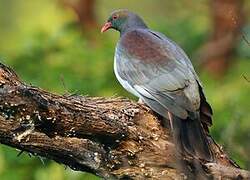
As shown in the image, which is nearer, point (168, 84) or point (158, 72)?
point (168, 84)

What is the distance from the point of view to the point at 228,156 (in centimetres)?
647

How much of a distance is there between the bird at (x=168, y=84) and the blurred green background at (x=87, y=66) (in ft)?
1.46

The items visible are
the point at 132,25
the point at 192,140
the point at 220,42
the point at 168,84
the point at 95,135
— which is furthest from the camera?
the point at 220,42

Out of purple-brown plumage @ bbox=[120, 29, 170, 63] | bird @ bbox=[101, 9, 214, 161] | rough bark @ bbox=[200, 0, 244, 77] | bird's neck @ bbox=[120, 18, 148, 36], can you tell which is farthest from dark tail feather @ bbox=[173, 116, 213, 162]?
rough bark @ bbox=[200, 0, 244, 77]

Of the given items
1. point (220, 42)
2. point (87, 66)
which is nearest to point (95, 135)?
point (87, 66)

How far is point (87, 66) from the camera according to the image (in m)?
13.0

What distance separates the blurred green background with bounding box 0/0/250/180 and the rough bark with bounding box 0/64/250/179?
0.67 meters

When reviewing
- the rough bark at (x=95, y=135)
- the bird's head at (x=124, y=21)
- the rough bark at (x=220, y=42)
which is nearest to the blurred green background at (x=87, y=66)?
the rough bark at (x=220, y=42)

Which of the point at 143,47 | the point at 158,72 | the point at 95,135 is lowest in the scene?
the point at 95,135

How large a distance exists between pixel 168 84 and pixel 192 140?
0.57 metres

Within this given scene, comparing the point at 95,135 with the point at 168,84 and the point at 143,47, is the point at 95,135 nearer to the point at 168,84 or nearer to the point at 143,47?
the point at 168,84

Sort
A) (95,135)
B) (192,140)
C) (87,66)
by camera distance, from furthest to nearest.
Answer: (87,66), (192,140), (95,135)

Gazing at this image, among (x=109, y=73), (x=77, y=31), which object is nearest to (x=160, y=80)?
(x=109, y=73)

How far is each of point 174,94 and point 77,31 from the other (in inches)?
344
